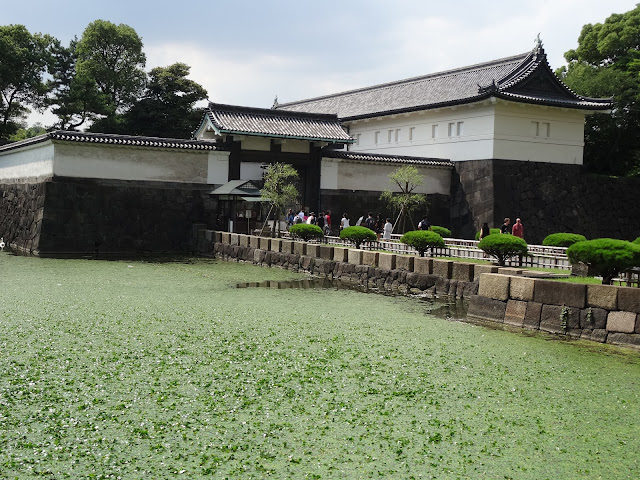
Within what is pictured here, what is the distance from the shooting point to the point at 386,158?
31484mm

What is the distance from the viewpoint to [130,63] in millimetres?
52719

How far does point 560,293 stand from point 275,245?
1320cm

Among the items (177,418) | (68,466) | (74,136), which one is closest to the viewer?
(68,466)

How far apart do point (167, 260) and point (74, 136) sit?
625 cm

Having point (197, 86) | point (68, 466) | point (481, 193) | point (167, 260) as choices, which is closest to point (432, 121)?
point (481, 193)

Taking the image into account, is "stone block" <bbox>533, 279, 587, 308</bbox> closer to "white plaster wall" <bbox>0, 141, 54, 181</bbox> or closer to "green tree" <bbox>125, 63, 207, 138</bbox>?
"white plaster wall" <bbox>0, 141, 54, 181</bbox>

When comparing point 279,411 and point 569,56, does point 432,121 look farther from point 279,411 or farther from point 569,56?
point 279,411

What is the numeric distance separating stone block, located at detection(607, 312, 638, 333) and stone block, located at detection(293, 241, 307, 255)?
12.6 metres

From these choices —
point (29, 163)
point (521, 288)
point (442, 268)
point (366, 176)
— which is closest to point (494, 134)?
point (366, 176)

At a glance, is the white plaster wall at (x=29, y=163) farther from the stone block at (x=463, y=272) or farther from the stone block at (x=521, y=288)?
the stone block at (x=521, y=288)

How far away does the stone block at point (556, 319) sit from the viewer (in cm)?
1203

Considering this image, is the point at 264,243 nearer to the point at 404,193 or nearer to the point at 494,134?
the point at 404,193

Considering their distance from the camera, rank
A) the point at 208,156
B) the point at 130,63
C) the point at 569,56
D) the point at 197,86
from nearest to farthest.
→ the point at 208,156 < the point at 569,56 < the point at 197,86 < the point at 130,63

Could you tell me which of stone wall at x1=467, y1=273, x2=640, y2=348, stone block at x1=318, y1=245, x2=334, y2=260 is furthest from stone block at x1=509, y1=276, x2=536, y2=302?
stone block at x1=318, y1=245, x2=334, y2=260
